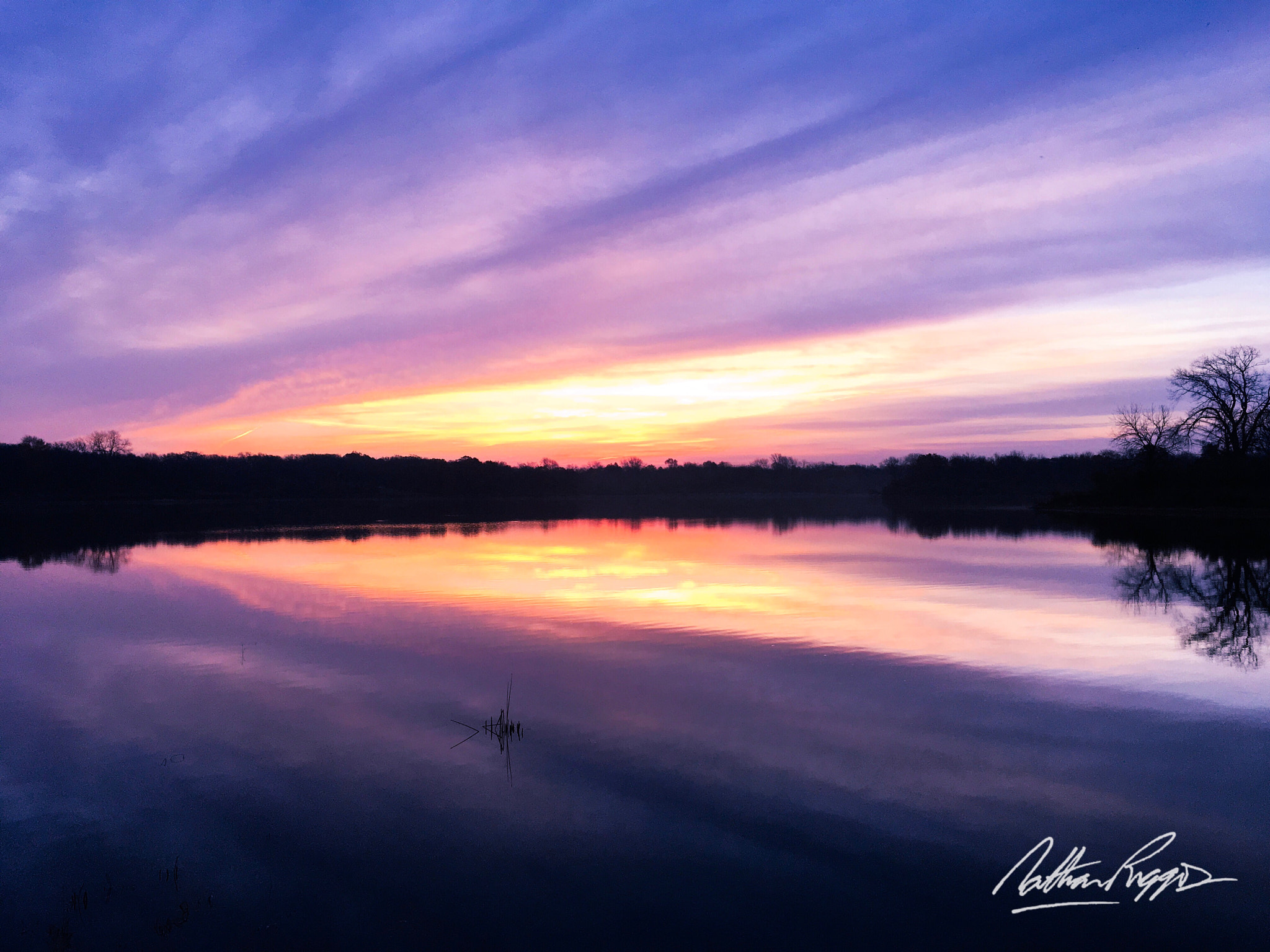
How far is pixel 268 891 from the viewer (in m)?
4.82

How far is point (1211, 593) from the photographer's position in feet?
53.3

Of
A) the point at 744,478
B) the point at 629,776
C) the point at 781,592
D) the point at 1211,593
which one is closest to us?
the point at 629,776

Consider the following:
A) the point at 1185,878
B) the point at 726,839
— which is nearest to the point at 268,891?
the point at 726,839

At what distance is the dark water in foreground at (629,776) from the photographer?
4547 millimetres

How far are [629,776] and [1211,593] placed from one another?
50.0 ft

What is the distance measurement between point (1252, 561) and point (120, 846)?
25668 mm

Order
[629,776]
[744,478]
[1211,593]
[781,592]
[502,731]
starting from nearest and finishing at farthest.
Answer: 1. [629,776]
2. [502,731]
3. [1211,593]
4. [781,592]
5. [744,478]

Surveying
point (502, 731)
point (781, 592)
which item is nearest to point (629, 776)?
point (502, 731)

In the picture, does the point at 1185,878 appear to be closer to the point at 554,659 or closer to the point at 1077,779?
the point at 1077,779

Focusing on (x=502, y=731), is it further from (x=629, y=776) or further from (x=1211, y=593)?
(x=1211, y=593)

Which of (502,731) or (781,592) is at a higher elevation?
(781,592)

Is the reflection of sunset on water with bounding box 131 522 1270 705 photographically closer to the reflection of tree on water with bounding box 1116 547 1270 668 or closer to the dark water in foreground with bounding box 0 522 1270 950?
the dark water in foreground with bounding box 0 522 1270 950

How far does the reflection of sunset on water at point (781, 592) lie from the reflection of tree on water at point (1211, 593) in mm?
514

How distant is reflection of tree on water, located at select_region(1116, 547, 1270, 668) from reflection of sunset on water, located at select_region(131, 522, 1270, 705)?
0.51 m
